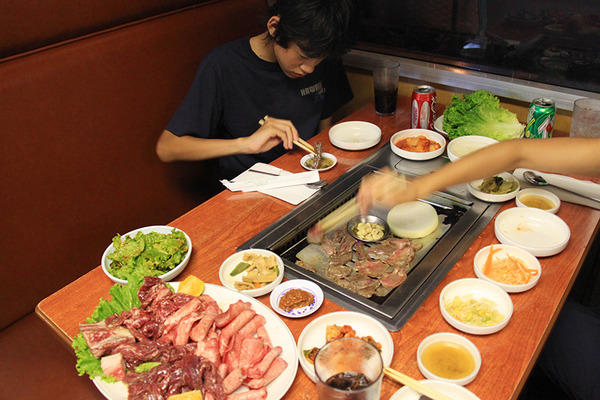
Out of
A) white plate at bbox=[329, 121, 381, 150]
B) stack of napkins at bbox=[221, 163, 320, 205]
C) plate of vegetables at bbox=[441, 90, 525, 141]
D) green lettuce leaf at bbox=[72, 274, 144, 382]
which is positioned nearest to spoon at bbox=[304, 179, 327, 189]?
stack of napkins at bbox=[221, 163, 320, 205]

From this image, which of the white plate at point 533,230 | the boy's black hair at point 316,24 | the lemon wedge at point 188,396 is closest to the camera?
the lemon wedge at point 188,396

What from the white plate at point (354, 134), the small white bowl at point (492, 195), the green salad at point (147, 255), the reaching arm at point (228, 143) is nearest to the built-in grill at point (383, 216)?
the small white bowl at point (492, 195)

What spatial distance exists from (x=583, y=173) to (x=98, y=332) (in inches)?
60.3

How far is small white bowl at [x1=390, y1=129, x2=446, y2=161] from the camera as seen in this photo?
85.6 inches

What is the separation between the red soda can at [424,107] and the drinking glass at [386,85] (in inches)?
7.7

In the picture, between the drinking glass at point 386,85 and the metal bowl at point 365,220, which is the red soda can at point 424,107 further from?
the metal bowl at point 365,220

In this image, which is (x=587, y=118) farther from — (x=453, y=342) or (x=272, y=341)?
(x=272, y=341)

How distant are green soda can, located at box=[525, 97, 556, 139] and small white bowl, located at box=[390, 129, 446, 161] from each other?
39 centimetres

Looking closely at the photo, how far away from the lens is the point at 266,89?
2.43 m

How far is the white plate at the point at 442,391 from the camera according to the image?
108 centimetres

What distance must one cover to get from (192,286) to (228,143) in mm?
959

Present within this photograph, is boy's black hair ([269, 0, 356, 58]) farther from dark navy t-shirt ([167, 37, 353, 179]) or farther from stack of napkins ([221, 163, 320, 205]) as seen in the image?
stack of napkins ([221, 163, 320, 205])

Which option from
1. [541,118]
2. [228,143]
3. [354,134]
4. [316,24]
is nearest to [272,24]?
[316,24]

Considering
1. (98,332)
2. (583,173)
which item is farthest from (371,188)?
(98,332)
